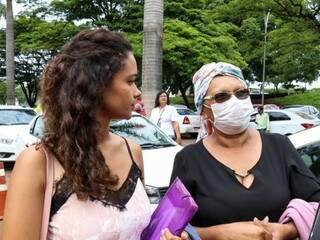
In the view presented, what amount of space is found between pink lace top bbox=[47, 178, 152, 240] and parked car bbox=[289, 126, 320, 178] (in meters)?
2.35

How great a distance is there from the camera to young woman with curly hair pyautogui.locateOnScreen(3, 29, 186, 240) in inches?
66.4

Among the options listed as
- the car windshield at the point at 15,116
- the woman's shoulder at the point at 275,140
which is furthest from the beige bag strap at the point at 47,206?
the car windshield at the point at 15,116

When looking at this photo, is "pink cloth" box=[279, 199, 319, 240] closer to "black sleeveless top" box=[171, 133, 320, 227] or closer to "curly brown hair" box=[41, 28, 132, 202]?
"black sleeveless top" box=[171, 133, 320, 227]

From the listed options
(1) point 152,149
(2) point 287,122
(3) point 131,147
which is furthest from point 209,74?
(2) point 287,122

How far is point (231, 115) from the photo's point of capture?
95.6 inches

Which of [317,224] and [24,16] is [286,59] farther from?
[317,224]

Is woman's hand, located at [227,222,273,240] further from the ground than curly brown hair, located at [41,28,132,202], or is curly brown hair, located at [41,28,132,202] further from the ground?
curly brown hair, located at [41,28,132,202]

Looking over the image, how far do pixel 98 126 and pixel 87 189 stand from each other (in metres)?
0.24

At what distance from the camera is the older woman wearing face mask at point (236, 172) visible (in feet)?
7.30

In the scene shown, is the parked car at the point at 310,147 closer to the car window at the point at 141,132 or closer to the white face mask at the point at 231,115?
the white face mask at the point at 231,115

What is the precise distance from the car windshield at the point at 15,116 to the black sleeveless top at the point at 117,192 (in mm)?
11334


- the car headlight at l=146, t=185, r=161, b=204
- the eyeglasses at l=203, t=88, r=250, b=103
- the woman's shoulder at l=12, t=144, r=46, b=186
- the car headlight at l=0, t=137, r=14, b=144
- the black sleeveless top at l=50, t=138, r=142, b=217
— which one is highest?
the eyeglasses at l=203, t=88, r=250, b=103

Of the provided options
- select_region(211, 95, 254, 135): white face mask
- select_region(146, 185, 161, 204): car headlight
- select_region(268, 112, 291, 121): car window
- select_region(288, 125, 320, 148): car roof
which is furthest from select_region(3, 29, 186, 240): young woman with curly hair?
select_region(268, 112, 291, 121): car window

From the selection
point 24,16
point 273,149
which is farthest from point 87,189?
point 24,16
